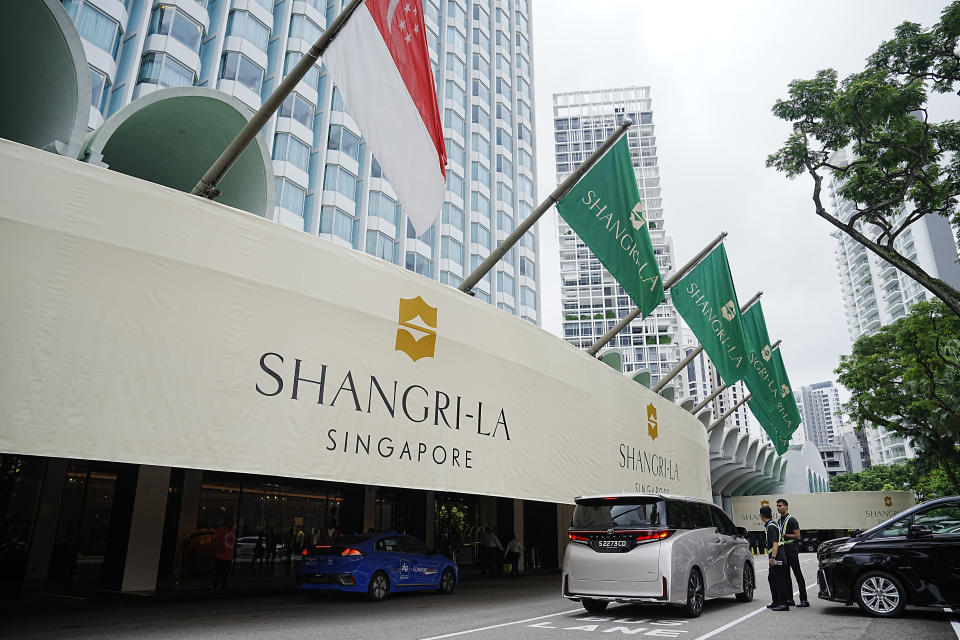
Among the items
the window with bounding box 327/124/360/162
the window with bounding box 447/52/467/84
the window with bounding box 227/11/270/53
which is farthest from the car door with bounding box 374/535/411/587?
the window with bounding box 447/52/467/84

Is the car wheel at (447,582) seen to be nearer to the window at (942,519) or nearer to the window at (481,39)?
the window at (942,519)

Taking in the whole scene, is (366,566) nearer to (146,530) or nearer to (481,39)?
(146,530)

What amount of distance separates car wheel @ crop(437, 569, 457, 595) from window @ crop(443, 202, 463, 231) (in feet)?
124

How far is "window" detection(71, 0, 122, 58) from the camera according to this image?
27797 millimetres

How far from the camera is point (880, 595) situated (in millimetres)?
8914

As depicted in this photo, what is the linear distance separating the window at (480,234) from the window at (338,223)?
1413 cm

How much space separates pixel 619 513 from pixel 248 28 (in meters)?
36.9

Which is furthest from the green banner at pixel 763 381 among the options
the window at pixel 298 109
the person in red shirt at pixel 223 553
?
the window at pixel 298 109

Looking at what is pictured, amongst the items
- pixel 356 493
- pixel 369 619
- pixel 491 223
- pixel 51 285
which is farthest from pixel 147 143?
pixel 491 223

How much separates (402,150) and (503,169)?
53.9 metres

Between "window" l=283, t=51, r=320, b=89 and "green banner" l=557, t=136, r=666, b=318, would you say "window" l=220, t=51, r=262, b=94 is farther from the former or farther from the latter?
"green banner" l=557, t=136, r=666, b=318

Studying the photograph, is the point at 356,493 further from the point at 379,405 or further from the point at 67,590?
the point at 379,405

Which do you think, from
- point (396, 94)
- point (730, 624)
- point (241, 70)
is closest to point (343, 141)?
point (241, 70)

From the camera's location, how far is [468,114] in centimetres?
5588
